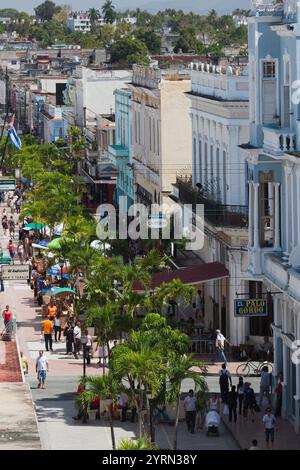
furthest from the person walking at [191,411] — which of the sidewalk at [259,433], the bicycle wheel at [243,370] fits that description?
the bicycle wheel at [243,370]

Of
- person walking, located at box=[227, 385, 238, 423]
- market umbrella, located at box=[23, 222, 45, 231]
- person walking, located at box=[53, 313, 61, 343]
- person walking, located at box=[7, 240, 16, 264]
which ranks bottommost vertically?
person walking, located at box=[7, 240, 16, 264]

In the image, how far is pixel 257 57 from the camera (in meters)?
40.1

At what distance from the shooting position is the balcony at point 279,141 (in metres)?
38.2

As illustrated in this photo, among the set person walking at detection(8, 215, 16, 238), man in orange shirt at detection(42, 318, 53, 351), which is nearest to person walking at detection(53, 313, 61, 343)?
man in orange shirt at detection(42, 318, 53, 351)

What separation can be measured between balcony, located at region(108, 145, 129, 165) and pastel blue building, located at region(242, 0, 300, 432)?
4701 cm

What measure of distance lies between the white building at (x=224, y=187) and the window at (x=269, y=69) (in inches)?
464

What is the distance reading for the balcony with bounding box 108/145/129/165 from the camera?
289 ft

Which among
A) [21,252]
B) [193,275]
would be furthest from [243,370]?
[21,252]

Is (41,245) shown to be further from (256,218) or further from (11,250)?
(256,218)

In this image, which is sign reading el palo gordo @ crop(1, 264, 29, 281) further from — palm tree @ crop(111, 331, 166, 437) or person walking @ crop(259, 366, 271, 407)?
palm tree @ crop(111, 331, 166, 437)

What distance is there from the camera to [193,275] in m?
53.5

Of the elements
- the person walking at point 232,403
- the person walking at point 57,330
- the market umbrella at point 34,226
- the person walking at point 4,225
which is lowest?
the person walking at point 4,225

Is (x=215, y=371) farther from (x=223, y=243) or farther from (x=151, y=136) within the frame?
(x=151, y=136)

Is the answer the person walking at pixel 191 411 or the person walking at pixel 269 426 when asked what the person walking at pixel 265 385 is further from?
the person walking at pixel 269 426
